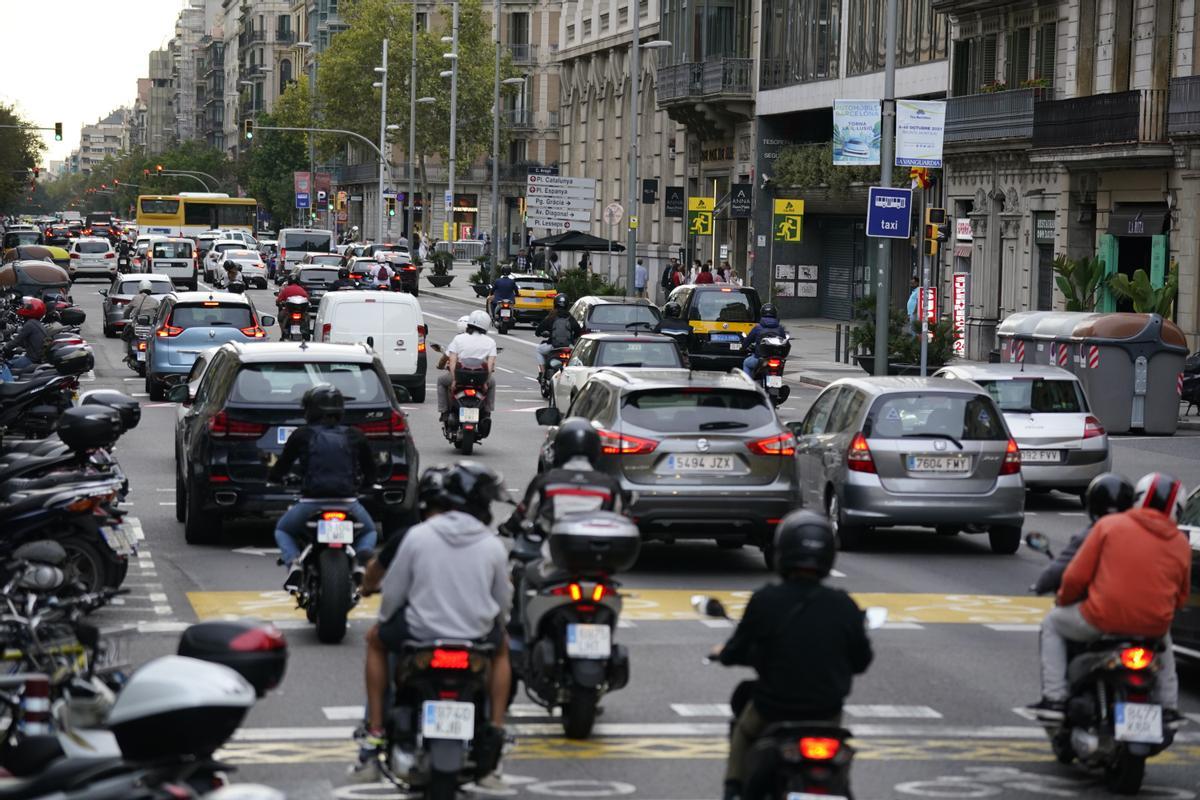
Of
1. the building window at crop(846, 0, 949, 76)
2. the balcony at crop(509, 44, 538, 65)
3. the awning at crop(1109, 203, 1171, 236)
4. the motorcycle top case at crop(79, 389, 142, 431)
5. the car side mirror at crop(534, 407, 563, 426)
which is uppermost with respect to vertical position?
the balcony at crop(509, 44, 538, 65)

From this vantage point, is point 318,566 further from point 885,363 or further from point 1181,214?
point 1181,214

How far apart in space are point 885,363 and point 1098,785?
25.3 meters

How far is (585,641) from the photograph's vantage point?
955 centimetres

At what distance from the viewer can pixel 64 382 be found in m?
23.1

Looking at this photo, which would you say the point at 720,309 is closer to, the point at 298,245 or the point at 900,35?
the point at 900,35

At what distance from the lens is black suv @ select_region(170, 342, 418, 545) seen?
1597 cm

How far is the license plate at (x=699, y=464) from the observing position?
1554cm

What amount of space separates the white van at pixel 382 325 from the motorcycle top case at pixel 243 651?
82.9ft

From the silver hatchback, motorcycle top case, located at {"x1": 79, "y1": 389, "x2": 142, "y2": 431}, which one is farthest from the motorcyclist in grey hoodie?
the silver hatchback

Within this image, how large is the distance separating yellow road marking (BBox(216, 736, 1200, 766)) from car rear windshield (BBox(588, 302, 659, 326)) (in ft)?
87.1

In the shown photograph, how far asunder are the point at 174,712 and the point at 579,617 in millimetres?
4573

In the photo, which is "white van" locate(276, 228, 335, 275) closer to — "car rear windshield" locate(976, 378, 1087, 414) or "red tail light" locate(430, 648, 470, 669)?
"car rear windshield" locate(976, 378, 1087, 414)

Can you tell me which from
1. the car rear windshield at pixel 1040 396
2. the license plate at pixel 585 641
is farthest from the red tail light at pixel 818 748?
the car rear windshield at pixel 1040 396

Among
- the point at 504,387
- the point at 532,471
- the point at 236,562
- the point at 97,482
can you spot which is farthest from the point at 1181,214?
the point at 97,482
